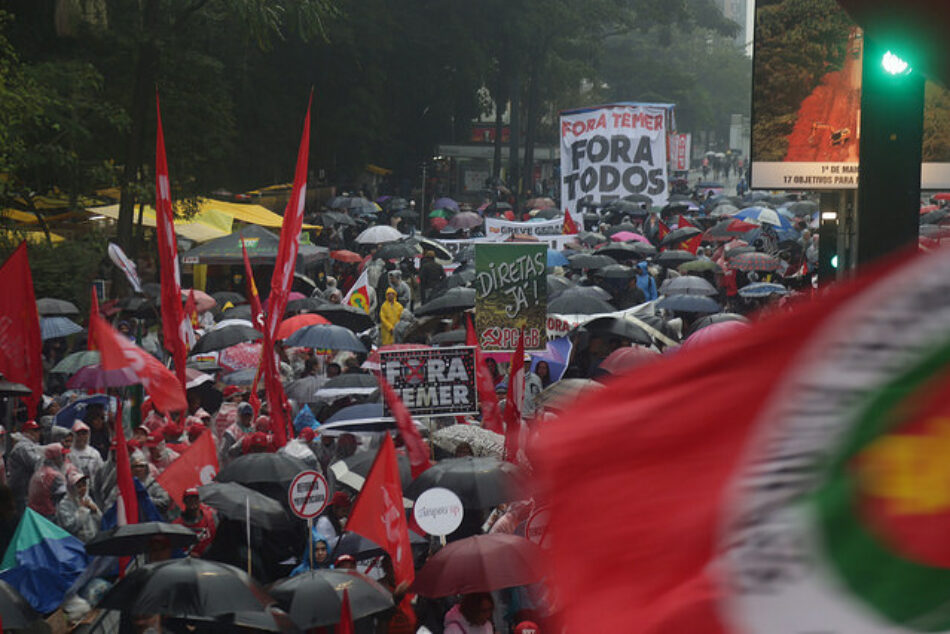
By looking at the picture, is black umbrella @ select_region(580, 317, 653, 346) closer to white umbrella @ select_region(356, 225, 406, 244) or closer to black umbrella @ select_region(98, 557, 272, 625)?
black umbrella @ select_region(98, 557, 272, 625)

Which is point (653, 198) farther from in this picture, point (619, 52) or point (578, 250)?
point (619, 52)

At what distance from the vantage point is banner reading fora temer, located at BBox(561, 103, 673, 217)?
33000 mm

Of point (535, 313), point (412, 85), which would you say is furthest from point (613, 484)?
point (412, 85)

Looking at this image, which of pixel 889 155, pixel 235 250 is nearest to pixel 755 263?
pixel 235 250

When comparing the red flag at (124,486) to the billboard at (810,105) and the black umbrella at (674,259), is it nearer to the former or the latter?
the billboard at (810,105)

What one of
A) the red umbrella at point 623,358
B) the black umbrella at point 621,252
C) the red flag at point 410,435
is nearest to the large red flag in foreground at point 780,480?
the red flag at point 410,435

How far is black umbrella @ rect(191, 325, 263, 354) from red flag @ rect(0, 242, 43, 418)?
199 inches

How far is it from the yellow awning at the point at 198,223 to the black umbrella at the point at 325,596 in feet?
70.2

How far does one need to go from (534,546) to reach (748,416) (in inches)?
261

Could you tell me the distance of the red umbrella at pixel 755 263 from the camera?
23344 millimetres

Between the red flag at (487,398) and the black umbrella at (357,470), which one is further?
the red flag at (487,398)

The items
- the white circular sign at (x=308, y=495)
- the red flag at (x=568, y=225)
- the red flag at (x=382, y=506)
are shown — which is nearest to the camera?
the red flag at (x=382, y=506)

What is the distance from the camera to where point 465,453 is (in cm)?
1196

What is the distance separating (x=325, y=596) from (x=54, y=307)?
45.2 ft
